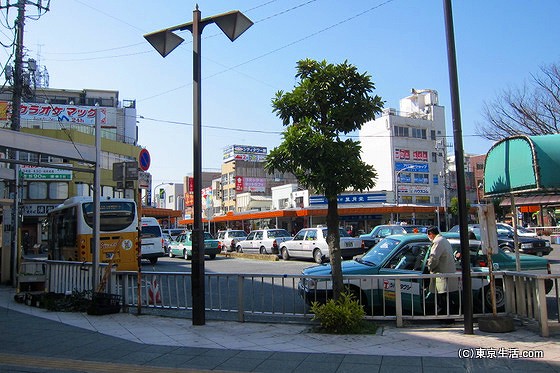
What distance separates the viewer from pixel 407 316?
8219mm

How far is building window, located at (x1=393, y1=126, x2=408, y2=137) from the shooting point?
67.7m

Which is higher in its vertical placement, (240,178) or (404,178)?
(240,178)

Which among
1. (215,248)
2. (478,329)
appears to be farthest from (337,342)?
(215,248)

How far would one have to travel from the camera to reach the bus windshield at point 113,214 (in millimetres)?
17484

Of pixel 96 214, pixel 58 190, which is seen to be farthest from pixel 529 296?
pixel 58 190

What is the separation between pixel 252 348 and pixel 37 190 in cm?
4644

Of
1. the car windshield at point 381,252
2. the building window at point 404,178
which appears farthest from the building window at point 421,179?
the car windshield at point 381,252

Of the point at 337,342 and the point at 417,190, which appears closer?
the point at 337,342

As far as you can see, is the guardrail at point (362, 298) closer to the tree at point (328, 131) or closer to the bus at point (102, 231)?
the tree at point (328, 131)

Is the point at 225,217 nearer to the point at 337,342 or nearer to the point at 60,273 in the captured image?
the point at 60,273

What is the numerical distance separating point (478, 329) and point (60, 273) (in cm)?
937

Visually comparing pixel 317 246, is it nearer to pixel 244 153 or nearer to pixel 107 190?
pixel 107 190

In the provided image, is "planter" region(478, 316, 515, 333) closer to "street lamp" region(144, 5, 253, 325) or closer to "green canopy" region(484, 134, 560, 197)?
"green canopy" region(484, 134, 560, 197)

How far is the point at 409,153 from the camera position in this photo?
6788cm
